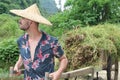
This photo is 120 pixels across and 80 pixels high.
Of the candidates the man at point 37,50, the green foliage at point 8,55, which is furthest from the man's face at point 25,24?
the green foliage at point 8,55

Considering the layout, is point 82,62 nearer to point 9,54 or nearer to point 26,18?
point 26,18

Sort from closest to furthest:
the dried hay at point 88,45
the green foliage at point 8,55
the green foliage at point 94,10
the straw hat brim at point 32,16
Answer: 1. the straw hat brim at point 32,16
2. the dried hay at point 88,45
3. the green foliage at point 8,55
4. the green foliage at point 94,10

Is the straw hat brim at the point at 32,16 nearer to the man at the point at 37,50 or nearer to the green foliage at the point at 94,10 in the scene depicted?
the man at the point at 37,50

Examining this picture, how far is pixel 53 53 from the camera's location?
330 centimetres

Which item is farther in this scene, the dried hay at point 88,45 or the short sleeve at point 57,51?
the dried hay at point 88,45

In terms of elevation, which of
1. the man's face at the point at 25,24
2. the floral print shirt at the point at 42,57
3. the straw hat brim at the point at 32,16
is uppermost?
the straw hat brim at the point at 32,16

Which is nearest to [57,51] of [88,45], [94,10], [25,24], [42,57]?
[42,57]

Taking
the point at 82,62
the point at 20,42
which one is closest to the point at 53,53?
the point at 20,42

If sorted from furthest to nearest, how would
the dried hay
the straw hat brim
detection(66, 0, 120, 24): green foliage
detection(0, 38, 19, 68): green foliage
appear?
detection(66, 0, 120, 24): green foliage < detection(0, 38, 19, 68): green foliage < the dried hay < the straw hat brim

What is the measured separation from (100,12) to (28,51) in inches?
296

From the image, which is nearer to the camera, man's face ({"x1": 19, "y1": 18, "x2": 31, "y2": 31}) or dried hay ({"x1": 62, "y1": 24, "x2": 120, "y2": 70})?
man's face ({"x1": 19, "y1": 18, "x2": 31, "y2": 31})

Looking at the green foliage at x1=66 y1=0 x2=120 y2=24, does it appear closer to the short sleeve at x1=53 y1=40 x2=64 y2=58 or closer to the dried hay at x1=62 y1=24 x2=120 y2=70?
the dried hay at x1=62 y1=24 x2=120 y2=70

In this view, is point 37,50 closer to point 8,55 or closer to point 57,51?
point 57,51

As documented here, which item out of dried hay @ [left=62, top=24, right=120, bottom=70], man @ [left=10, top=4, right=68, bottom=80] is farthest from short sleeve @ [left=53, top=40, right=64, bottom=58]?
dried hay @ [left=62, top=24, right=120, bottom=70]
